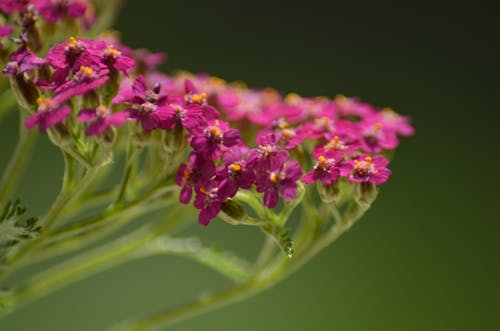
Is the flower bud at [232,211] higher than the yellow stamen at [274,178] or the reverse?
the reverse

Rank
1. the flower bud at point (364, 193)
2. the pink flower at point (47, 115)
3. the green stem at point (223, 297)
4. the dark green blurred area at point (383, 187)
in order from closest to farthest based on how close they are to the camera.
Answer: the pink flower at point (47, 115) → the flower bud at point (364, 193) → the green stem at point (223, 297) → the dark green blurred area at point (383, 187)

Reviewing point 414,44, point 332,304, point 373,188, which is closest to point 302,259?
point 373,188

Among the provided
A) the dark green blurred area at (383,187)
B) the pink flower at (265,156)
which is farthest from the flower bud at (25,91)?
the dark green blurred area at (383,187)

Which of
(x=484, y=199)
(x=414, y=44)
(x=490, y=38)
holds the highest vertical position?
(x=490, y=38)

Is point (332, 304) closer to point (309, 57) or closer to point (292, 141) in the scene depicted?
point (309, 57)

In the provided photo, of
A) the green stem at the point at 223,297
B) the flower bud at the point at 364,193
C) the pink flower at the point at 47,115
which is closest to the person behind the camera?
the pink flower at the point at 47,115

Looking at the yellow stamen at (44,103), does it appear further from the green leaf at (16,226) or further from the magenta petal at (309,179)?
the magenta petal at (309,179)
